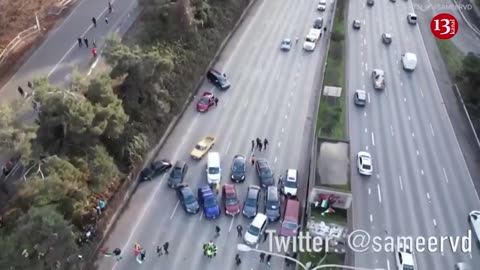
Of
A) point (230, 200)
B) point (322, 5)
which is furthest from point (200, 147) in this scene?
point (322, 5)

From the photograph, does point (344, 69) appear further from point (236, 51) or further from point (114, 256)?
point (114, 256)

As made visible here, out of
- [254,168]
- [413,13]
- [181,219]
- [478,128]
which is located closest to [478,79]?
[478,128]

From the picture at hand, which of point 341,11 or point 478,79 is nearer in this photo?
point 478,79

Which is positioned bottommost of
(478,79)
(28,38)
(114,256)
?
(114,256)

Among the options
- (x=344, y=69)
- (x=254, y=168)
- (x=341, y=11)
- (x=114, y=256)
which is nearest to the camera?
(x=114, y=256)

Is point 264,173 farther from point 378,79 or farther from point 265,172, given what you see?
point 378,79

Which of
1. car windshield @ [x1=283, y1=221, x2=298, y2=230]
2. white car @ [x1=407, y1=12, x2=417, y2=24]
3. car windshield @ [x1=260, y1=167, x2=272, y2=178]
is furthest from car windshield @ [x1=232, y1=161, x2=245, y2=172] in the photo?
white car @ [x1=407, y1=12, x2=417, y2=24]

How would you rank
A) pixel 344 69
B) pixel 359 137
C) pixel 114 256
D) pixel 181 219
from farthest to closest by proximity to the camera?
pixel 344 69 < pixel 359 137 < pixel 181 219 < pixel 114 256
